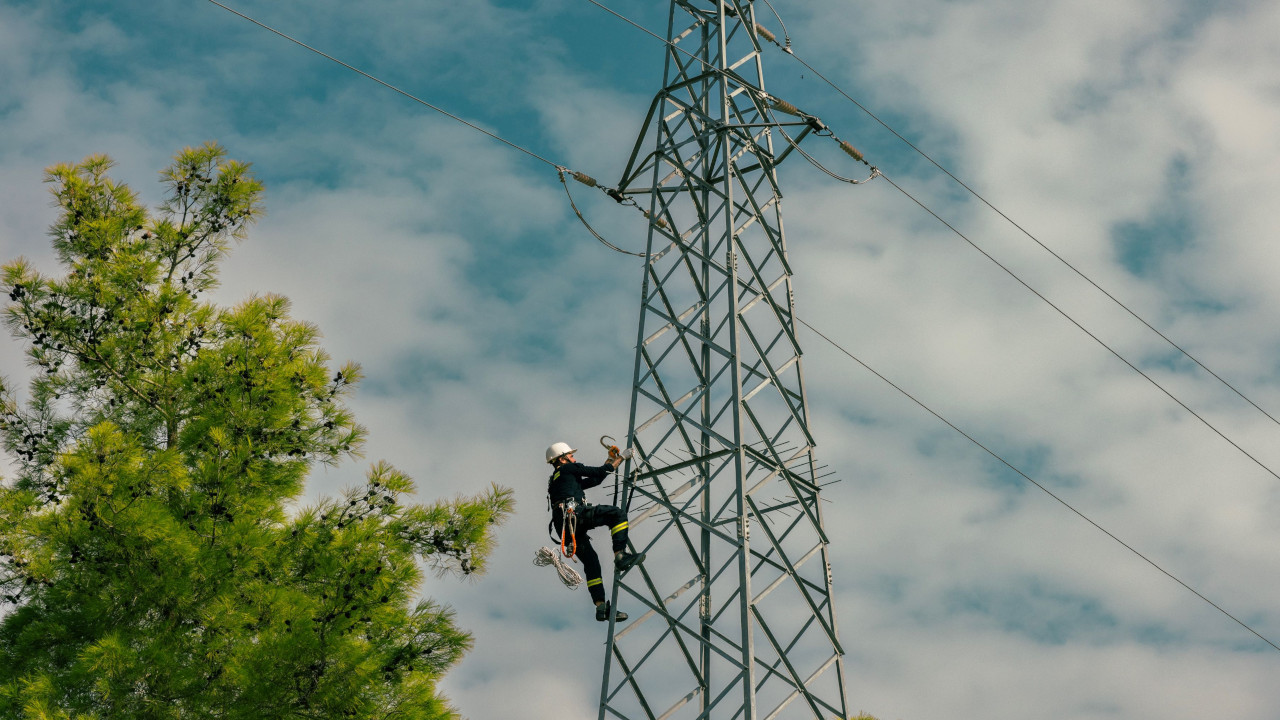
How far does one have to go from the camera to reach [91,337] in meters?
9.67

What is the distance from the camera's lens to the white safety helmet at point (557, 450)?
10.2 meters

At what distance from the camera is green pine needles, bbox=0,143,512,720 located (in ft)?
28.3

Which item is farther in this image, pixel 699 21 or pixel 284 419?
pixel 699 21

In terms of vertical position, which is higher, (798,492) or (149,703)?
(798,492)

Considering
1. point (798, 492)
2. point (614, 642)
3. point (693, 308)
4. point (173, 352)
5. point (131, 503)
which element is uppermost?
point (693, 308)

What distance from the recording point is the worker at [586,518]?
30.1 feet

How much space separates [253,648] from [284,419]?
72.4 inches

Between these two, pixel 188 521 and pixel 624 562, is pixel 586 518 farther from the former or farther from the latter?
pixel 188 521

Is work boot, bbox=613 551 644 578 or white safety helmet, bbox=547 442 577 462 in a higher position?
white safety helmet, bbox=547 442 577 462

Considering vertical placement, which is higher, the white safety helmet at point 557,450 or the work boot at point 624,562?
the white safety helmet at point 557,450

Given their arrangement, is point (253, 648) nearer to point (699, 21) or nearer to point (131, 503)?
point (131, 503)

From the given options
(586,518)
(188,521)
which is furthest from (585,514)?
(188,521)

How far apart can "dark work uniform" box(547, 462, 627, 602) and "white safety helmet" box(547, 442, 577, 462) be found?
0.20 metres

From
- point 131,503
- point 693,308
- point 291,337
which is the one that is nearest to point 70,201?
point 291,337
